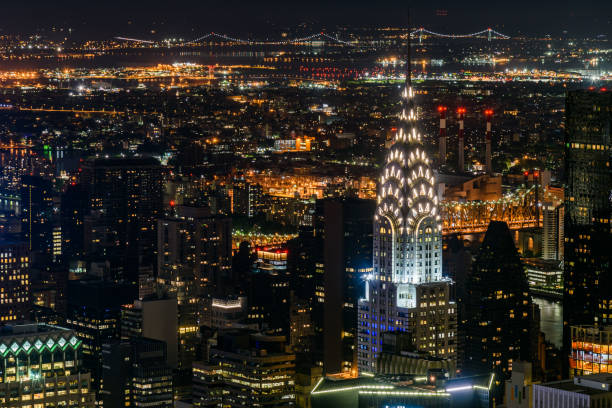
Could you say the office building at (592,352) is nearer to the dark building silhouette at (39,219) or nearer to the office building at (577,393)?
the office building at (577,393)

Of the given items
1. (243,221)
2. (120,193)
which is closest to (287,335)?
(243,221)

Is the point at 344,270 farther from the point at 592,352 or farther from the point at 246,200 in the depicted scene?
the point at 246,200

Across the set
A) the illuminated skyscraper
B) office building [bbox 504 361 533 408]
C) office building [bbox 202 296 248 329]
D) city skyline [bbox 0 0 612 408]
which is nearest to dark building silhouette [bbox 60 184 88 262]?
city skyline [bbox 0 0 612 408]

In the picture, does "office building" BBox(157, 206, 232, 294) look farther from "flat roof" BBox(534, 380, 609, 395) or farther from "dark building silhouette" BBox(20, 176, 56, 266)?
"flat roof" BBox(534, 380, 609, 395)

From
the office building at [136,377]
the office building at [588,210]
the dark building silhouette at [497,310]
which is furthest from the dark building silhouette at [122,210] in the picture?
the office building at [588,210]

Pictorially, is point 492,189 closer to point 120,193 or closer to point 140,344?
point 120,193

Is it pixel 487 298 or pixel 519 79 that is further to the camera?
pixel 519 79
